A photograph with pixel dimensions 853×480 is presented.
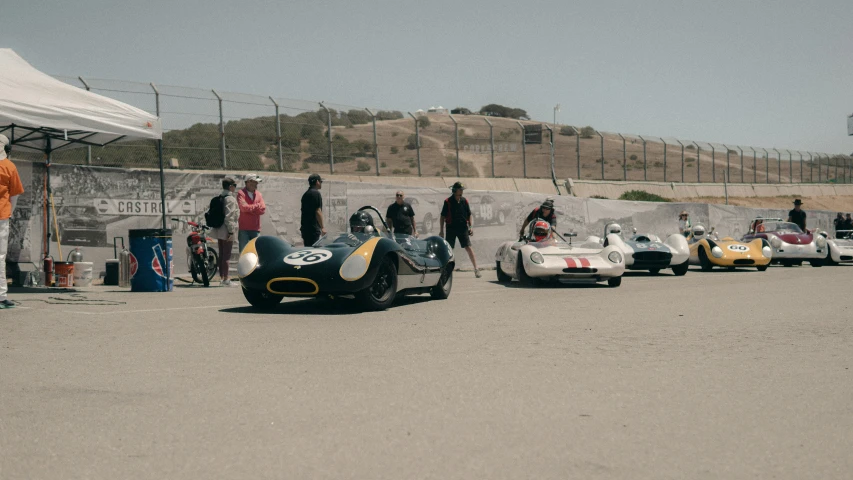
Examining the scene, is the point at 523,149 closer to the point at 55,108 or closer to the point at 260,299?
the point at 55,108

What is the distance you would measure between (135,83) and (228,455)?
51.4 ft

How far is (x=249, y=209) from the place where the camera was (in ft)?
43.2

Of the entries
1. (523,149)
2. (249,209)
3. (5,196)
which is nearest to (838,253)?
(523,149)

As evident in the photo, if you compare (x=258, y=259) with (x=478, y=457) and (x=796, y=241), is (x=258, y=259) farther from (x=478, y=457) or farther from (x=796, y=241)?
(x=796, y=241)

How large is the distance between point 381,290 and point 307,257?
0.87 m

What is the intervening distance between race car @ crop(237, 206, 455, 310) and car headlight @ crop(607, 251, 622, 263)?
3.84 metres

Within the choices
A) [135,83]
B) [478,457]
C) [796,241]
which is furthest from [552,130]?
[478,457]

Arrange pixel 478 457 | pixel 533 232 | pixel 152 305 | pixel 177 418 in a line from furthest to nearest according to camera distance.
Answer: pixel 533 232
pixel 152 305
pixel 177 418
pixel 478 457

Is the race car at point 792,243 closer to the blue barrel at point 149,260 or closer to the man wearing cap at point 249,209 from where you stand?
the man wearing cap at point 249,209

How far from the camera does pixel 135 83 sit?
57.8 ft

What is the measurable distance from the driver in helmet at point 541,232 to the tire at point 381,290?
4879 mm

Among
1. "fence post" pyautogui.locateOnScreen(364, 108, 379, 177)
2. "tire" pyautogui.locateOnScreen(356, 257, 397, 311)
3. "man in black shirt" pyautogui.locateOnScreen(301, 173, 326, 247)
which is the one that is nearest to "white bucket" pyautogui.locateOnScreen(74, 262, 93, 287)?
"man in black shirt" pyautogui.locateOnScreen(301, 173, 326, 247)

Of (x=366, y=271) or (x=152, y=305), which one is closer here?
(x=366, y=271)

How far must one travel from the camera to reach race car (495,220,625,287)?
1256 cm
